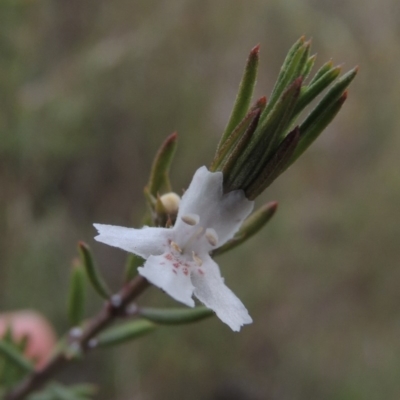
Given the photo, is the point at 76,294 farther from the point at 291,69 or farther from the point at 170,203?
the point at 291,69

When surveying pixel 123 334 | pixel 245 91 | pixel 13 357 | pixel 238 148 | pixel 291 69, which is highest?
pixel 291 69

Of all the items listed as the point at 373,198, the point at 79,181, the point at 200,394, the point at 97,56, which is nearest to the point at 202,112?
the point at 97,56

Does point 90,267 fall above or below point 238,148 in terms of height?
below

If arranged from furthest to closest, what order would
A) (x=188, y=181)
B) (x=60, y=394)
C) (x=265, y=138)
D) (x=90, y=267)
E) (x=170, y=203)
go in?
(x=188, y=181) < (x=60, y=394) < (x=90, y=267) < (x=170, y=203) < (x=265, y=138)

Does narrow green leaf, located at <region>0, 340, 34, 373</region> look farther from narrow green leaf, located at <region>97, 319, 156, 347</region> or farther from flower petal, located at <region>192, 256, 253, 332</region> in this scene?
flower petal, located at <region>192, 256, 253, 332</region>

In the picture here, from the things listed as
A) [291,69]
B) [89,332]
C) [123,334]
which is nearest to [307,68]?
[291,69]

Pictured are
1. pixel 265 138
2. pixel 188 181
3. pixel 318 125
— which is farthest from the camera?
pixel 188 181

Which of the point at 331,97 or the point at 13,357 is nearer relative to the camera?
the point at 331,97
